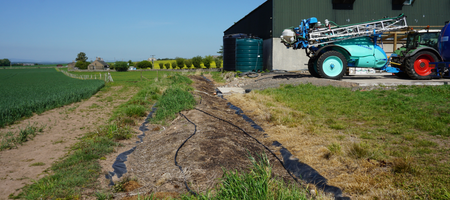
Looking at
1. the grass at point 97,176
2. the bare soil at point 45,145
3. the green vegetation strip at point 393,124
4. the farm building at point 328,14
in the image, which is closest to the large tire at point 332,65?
the green vegetation strip at point 393,124

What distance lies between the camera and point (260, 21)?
26.2 metres

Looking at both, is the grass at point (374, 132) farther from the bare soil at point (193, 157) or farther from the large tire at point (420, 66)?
the large tire at point (420, 66)

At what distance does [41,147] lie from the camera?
6.49 metres

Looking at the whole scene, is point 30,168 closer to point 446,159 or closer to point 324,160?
point 324,160

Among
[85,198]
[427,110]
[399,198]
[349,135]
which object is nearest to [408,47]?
[427,110]

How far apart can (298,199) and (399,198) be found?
1262 mm

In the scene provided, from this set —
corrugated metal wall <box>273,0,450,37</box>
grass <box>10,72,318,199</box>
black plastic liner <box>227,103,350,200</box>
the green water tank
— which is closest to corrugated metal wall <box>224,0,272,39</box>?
corrugated metal wall <box>273,0,450,37</box>

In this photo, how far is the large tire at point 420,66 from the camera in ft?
44.3

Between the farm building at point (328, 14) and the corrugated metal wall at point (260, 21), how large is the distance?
8 centimetres

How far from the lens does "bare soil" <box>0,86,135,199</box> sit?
466 centimetres

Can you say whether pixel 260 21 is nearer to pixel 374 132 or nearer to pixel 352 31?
pixel 352 31

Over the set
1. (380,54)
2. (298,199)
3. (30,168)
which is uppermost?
(380,54)

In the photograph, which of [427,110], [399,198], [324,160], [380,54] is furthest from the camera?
[380,54]

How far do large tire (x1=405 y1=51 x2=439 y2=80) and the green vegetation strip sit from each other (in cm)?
349
